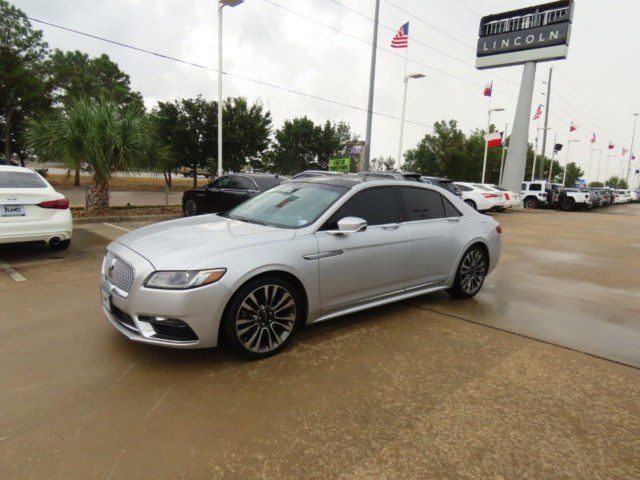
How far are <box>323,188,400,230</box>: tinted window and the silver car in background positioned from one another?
0.01 metres

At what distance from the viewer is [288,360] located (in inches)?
134

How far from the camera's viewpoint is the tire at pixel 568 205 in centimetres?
2706

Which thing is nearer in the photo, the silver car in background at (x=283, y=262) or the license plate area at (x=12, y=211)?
the silver car in background at (x=283, y=262)

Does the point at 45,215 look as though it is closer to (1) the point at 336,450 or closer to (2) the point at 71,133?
(2) the point at 71,133

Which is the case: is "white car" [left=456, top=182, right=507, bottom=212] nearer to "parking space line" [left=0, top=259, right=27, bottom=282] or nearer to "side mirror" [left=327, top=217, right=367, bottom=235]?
"side mirror" [left=327, top=217, right=367, bottom=235]

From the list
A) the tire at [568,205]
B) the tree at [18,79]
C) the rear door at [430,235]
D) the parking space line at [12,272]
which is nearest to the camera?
the rear door at [430,235]

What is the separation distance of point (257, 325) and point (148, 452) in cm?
123

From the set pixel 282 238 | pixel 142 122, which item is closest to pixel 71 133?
pixel 142 122

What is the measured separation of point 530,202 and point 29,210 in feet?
95.6

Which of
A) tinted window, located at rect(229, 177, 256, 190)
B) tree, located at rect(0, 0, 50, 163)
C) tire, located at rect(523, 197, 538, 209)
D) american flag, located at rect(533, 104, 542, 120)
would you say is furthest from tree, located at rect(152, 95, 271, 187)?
american flag, located at rect(533, 104, 542, 120)

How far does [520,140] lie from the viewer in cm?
2709

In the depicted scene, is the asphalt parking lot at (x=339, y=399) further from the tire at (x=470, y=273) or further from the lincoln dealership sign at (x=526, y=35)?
the lincoln dealership sign at (x=526, y=35)

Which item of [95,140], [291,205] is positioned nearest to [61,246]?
[95,140]

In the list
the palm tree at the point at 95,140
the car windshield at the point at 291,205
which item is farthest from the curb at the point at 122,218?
the car windshield at the point at 291,205
